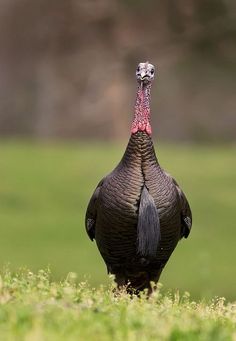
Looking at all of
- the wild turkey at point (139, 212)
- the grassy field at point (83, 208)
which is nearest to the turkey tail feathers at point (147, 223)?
the wild turkey at point (139, 212)

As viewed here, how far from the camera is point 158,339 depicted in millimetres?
5996

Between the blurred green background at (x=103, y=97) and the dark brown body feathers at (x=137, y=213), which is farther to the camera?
the blurred green background at (x=103, y=97)

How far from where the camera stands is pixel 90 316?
245 inches

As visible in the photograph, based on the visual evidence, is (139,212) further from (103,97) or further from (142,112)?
(103,97)

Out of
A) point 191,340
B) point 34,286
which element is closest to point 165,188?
point 34,286

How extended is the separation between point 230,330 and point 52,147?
63.3 ft

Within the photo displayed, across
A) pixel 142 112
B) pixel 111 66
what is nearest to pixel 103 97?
pixel 111 66

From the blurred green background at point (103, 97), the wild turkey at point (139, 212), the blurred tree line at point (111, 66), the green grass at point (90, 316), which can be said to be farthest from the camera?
the blurred tree line at point (111, 66)

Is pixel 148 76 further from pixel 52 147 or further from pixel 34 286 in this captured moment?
pixel 52 147

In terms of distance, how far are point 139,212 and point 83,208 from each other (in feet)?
42.1

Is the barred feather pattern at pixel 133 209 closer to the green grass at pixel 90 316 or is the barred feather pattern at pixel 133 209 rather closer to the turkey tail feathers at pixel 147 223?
the turkey tail feathers at pixel 147 223

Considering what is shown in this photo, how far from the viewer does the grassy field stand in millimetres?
17781

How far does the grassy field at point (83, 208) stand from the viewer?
17.8 m

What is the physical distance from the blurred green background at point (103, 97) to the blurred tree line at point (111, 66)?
0.09 ft
